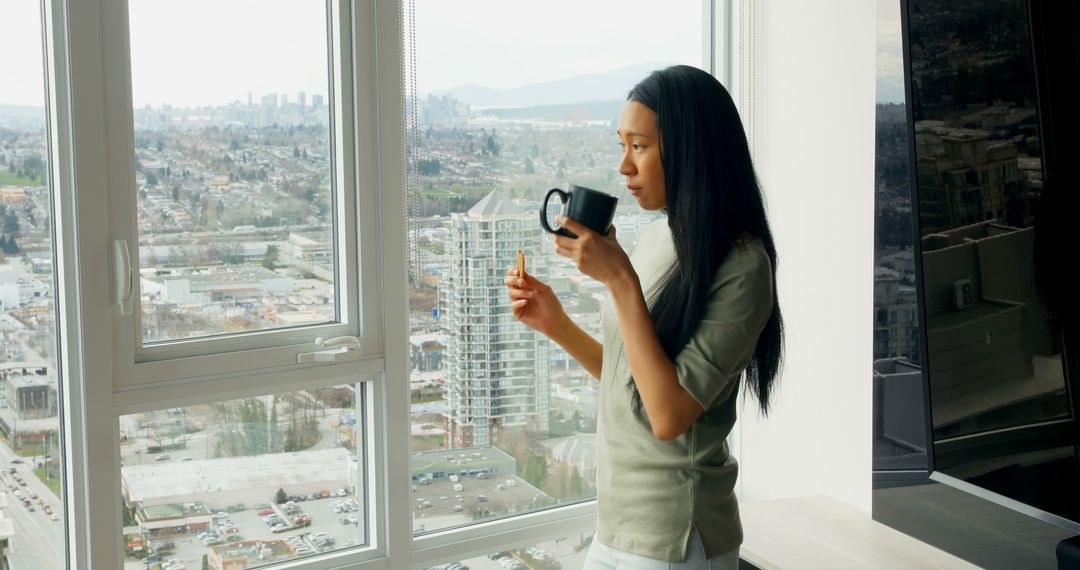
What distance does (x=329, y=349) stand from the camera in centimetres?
215

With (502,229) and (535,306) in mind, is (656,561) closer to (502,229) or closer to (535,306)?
(535,306)

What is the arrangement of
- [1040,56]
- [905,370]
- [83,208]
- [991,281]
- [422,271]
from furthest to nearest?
1. [422,271]
2. [905,370]
3. [83,208]
4. [991,281]
5. [1040,56]

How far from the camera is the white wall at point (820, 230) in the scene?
2.31 meters

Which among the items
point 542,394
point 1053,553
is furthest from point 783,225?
point 1053,553

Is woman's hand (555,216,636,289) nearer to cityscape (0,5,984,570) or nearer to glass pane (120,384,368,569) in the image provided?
cityscape (0,5,984,570)

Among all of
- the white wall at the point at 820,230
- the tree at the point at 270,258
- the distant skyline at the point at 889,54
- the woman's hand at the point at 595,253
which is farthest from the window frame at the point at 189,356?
the distant skyline at the point at 889,54

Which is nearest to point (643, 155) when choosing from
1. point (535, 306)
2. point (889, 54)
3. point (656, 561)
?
point (535, 306)

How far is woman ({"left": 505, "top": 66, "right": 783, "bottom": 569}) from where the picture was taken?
1.44 metres

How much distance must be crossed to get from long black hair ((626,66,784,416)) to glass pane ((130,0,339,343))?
923 mm

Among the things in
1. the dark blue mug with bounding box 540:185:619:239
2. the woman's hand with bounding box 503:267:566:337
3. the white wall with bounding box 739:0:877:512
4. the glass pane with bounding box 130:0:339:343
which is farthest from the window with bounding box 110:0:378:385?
the white wall with bounding box 739:0:877:512

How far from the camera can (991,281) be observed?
5.27ft

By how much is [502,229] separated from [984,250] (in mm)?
1124

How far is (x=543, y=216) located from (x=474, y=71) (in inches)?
35.2

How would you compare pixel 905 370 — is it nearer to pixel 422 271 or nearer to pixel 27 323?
pixel 422 271
